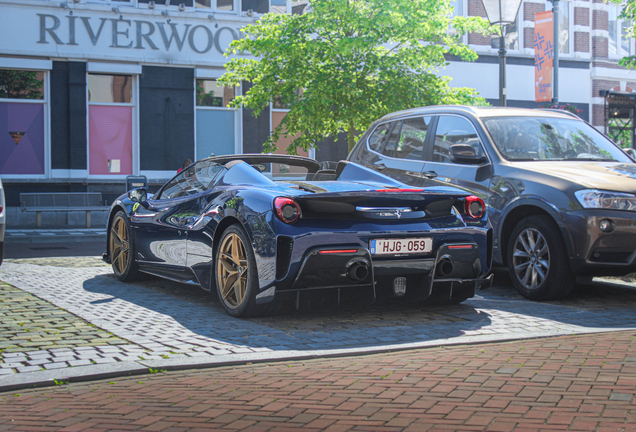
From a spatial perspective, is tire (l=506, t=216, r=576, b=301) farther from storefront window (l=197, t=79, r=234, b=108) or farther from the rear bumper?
storefront window (l=197, t=79, r=234, b=108)

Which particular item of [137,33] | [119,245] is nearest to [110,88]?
[137,33]

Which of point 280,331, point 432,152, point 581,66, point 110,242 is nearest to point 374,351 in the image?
point 280,331

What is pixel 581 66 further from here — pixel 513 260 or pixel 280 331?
pixel 280 331

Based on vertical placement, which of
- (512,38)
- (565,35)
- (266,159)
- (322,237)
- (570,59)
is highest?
(565,35)

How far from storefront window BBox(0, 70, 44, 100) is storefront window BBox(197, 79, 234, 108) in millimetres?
4336

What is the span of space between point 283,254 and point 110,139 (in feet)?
55.0

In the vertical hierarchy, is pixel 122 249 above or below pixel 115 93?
below

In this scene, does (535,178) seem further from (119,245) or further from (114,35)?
(114,35)

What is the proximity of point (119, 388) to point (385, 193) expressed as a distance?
255 centimetres

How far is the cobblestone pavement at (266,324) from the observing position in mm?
4766

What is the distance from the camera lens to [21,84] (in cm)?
2009

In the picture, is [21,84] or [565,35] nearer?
[21,84]

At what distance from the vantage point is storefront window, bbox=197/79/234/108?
2203 cm

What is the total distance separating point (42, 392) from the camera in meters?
3.96
